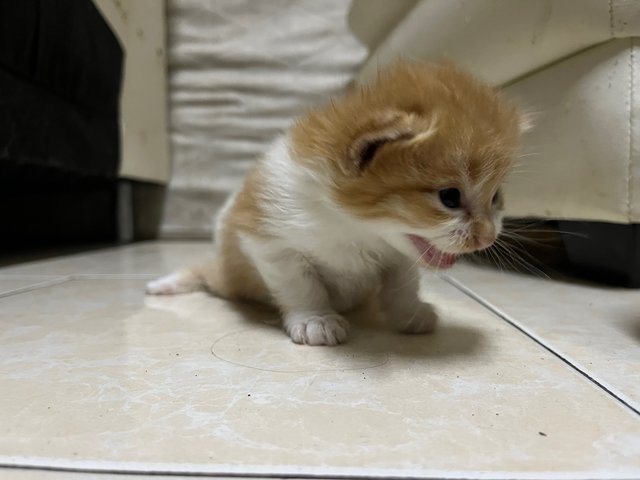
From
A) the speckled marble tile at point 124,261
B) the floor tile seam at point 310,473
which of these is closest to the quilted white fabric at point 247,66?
the speckled marble tile at point 124,261

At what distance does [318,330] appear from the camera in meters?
0.83

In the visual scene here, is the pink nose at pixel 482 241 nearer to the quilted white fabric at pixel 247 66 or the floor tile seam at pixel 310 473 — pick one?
the floor tile seam at pixel 310 473

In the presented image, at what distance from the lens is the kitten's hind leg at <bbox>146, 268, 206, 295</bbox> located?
1.23m

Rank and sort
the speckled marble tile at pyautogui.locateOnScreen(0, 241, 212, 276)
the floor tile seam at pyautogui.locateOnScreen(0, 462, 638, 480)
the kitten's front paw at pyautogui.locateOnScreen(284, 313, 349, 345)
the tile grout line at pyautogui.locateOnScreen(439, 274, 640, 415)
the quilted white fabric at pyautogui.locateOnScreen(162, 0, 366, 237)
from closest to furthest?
1. the floor tile seam at pyautogui.locateOnScreen(0, 462, 638, 480)
2. the tile grout line at pyautogui.locateOnScreen(439, 274, 640, 415)
3. the kitten's front paw at pyautogui.locateOnScreen(284, 313, 349, 345)
4. the speckled marble tile at pyautogui.locateOnScreen(0, 241, 212, 276)
5. the quilted white fabric at pyautogui.locateOnScreen(162, 0, 366, 237)

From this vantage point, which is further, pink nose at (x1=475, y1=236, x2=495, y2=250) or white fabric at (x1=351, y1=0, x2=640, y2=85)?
white fabric at (x1=351, y1=0, x2=640, y2=85)

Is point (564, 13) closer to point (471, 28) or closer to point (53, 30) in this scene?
point (471, 28)

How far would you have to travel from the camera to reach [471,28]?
1309mm

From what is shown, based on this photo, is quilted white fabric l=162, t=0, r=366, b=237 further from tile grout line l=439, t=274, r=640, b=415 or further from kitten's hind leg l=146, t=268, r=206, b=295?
tile grout line l=439, t=274, r=640, b=415

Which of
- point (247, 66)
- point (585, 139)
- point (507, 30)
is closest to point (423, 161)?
point (585, 139)

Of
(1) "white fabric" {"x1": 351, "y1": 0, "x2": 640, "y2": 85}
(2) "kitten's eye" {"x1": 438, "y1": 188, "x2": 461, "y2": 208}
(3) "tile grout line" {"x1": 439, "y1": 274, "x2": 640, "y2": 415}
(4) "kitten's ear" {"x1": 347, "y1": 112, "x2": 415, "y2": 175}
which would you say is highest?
(1) "white fabric" {"x1": 351, "y1": 0, "x2": 640, "y2": 85}

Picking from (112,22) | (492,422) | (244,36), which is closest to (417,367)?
(492,422)

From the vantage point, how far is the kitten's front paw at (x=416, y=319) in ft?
2.89

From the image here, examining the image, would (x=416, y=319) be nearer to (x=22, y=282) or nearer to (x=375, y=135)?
(x=375, y=135)

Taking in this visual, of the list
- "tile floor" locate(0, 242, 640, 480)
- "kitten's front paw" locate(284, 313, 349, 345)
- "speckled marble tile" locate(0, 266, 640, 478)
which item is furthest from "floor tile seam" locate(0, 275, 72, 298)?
"kitten's front paw" locate(284, 313, 349, 345)
